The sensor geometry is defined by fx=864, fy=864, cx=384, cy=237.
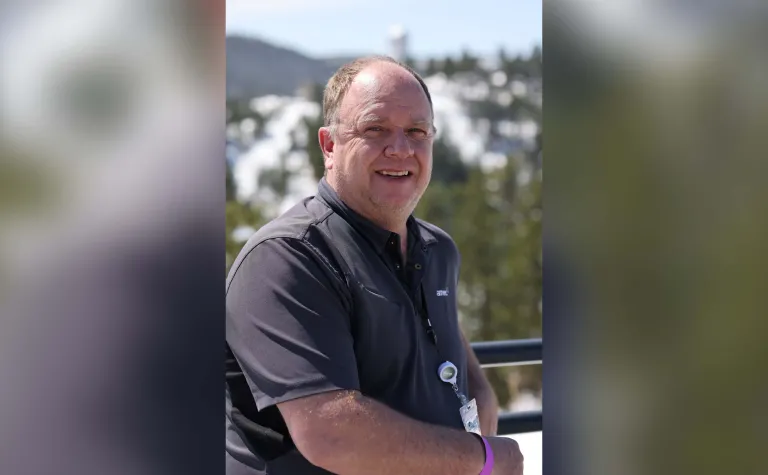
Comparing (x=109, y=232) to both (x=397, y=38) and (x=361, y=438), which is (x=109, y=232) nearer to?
(x=361, y=438)

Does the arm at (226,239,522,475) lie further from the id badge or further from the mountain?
the mountain

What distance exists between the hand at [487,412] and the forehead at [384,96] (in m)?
0.80

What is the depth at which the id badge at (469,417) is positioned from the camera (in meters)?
1.99

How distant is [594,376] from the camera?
94 cm

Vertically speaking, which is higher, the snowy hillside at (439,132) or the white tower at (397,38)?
the white tower at (397,38)

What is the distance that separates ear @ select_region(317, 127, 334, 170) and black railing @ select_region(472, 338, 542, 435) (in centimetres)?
160

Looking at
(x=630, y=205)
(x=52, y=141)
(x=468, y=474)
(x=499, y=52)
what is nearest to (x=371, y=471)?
(x=468, y=474)

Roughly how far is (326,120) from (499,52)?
983 centimetres

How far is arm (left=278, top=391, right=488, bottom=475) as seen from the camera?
5.41 feet

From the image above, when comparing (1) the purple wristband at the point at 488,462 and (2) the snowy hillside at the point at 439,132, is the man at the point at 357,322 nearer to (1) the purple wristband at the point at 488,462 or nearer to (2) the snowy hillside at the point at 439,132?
(1) the purple wristband at the point at 488,462

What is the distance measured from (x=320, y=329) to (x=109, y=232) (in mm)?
927

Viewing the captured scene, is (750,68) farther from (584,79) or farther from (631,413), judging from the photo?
(631,413)

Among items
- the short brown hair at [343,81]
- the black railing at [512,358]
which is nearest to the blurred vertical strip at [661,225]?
the short brown hair at [343,81]

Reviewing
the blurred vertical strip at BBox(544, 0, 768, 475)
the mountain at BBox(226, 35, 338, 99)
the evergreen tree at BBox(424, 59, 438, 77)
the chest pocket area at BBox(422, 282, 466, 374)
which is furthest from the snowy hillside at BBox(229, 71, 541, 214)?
the blurred vertical strip at BBox(544, 0, 768, 475)
